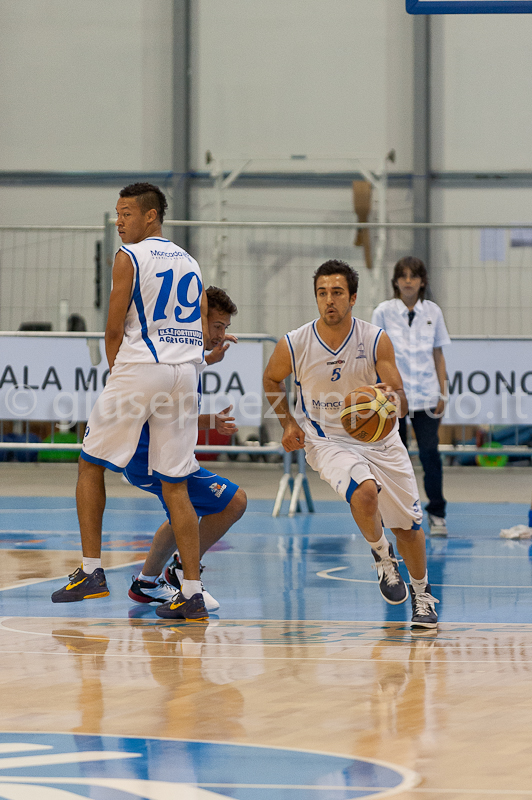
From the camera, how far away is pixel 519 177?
16125 mm

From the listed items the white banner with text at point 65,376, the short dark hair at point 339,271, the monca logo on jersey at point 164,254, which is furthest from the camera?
the white banner with text at point 65,376

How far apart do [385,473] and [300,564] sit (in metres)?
2.21

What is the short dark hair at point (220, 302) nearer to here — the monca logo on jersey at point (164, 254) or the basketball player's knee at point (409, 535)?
the monca logo on jersey at point (164, 254)

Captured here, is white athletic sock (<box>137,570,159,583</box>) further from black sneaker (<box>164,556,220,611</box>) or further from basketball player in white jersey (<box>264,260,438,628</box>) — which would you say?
basketball player in white jersey (<box>264,260,438,628</box>)

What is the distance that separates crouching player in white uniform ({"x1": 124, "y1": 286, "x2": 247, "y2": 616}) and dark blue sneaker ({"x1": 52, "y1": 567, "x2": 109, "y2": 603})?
44 cm

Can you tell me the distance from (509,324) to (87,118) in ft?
22.4

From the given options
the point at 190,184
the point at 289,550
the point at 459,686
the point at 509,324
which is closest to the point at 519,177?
the point at 509,324

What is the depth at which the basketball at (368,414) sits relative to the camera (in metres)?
5.23

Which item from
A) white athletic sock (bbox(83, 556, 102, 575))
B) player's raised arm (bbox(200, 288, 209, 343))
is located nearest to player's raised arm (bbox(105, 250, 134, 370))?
player's raised arm (bbox(200, 288, 209, 343))

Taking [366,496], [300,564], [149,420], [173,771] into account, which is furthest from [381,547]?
[173,771]

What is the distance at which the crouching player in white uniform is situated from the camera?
5582 mm

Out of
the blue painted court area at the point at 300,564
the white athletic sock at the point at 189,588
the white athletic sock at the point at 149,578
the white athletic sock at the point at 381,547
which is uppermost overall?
the white athletic sock at the point at 381,547

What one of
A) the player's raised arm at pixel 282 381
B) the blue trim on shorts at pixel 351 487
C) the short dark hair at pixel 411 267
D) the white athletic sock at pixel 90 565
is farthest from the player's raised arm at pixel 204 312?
the short dark hair at pixel 411 267

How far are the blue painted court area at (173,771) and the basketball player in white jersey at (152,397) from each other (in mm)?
1975
